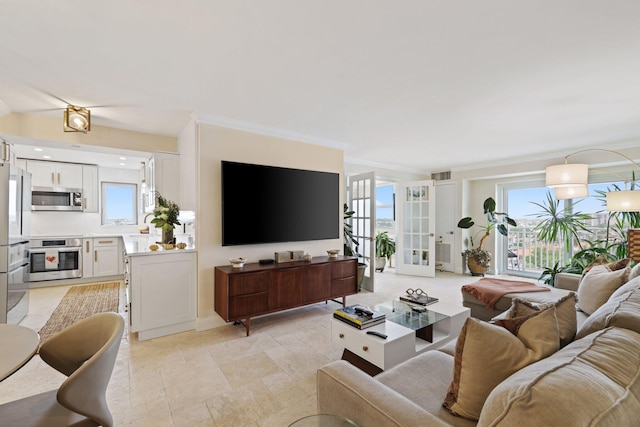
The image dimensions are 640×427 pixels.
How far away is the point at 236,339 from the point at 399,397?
2292 mm

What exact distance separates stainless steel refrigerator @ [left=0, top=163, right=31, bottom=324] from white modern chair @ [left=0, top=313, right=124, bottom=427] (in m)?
2.43

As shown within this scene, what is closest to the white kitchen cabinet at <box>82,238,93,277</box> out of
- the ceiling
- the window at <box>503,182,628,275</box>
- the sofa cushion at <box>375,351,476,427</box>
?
the ceiling

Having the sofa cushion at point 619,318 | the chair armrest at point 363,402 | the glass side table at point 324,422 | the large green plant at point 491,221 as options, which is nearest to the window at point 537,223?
the large green plant at point 491,221

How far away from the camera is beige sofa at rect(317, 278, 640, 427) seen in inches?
27.9

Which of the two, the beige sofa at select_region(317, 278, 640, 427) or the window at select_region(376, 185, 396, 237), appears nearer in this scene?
the beige sofa at select_region(317, 278, 640, 427)

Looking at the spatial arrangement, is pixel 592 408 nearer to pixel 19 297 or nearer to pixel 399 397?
pixel 399 397

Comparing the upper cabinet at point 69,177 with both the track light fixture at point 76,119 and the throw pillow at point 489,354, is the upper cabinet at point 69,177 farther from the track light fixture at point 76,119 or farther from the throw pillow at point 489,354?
the throw pillow at point 489,354

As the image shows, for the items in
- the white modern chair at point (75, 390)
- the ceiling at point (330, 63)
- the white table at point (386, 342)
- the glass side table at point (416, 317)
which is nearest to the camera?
the white modern chair at point (75, 390)

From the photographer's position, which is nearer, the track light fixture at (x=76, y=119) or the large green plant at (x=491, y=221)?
the track light fixture at (x=76, y=119)

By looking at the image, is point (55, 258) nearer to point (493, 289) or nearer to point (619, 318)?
point (493, 289)

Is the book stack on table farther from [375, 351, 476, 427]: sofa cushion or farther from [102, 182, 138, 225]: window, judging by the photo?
[102, 182, 138, 225]: window

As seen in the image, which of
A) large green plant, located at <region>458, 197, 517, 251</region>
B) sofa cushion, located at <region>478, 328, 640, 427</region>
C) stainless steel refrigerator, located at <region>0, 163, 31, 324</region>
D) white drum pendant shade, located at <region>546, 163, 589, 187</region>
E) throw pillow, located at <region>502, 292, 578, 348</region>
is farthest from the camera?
large green plant, located at <region>458, 197, 517, 251</region>

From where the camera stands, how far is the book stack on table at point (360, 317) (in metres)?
2.20

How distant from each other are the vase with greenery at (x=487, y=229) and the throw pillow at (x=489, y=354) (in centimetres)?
543
